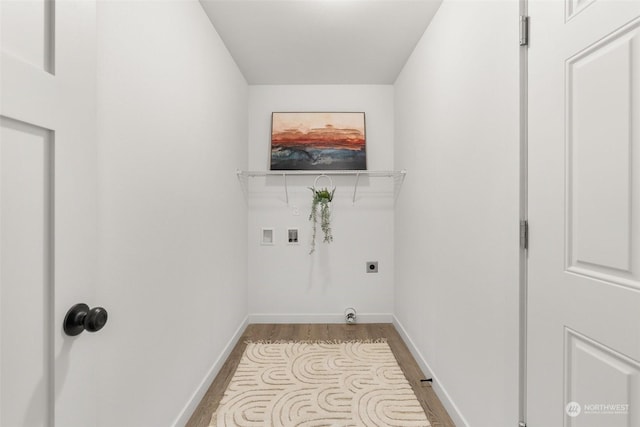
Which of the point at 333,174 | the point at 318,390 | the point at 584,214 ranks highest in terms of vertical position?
the point at 333,174

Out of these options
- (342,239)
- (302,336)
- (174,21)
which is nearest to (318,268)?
(342,239)

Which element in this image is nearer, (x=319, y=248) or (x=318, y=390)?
(x=318, y=390)

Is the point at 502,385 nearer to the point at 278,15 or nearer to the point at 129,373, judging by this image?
the point at 129,373

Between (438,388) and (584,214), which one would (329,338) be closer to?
(438,388)

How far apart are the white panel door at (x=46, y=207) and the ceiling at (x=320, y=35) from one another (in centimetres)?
153

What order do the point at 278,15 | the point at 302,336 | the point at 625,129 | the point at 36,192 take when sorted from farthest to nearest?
the point at 302,336 < the point at 278,15 < the point at 625,129 < the point at 36,192

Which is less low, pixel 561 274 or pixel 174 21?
pixel 174 21

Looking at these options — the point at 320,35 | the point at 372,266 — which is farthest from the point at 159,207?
the point at 372,266

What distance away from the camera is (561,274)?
38.7 inches

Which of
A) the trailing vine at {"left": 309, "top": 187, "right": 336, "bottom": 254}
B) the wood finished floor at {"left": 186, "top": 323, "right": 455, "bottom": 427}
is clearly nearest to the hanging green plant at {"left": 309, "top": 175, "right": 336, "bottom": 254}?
the trailing vine at {"left": 309, "top": 187, "right": 336, "bottom": 254}

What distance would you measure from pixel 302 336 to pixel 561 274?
2271mm

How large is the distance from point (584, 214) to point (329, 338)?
230 cm

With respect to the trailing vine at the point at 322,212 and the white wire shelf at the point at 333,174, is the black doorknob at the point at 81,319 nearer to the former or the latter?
the white wire shelf at the point at 333,174

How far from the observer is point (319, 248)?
10.5 ft
